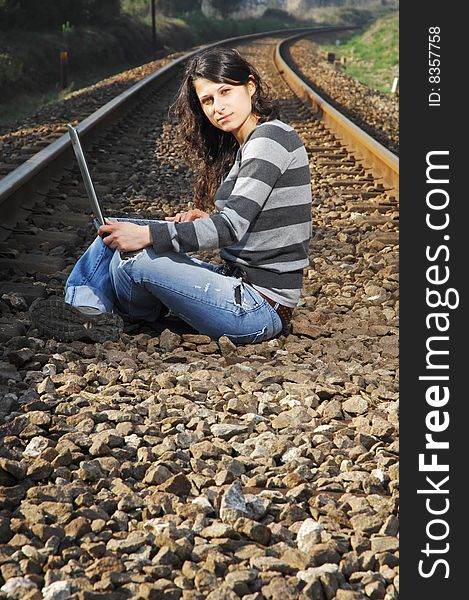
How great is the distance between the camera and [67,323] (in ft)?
12.5

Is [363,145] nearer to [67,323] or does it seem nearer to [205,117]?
[205,117]

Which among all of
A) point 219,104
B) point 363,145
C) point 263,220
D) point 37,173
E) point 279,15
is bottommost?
point 263,220

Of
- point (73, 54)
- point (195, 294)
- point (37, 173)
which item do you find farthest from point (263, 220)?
point (73, 54)

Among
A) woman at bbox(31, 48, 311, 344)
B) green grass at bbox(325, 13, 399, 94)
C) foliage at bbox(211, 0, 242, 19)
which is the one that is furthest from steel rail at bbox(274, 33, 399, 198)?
foliage at bbox(211, 0, 242, 19)

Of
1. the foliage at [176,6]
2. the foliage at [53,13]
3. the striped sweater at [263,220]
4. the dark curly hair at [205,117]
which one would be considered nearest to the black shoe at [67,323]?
the striped sweater at [263,220]

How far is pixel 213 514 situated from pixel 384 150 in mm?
5722

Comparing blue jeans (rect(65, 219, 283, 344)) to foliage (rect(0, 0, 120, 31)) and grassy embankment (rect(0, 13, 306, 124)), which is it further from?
foliage (rect(0, 0, 120, 31))

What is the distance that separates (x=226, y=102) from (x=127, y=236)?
0.70 m

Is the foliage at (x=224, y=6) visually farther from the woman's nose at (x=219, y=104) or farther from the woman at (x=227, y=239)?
the woman's nose at (x=219, y=104)

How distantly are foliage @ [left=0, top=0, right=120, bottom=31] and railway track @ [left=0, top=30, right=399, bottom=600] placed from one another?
72.2 feet

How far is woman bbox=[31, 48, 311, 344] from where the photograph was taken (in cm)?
357

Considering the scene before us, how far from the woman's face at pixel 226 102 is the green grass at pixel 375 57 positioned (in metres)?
15.7

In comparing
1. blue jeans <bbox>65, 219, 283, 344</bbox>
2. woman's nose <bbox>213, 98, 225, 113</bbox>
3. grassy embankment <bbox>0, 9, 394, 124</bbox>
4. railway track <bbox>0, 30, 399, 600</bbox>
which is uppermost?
grassy embankment <bbox>0, 9, 394, 124</bbox>

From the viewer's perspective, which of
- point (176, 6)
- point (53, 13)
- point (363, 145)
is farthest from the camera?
point (176, 6)
